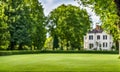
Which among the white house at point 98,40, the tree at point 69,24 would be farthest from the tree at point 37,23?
the white house at point 98,40

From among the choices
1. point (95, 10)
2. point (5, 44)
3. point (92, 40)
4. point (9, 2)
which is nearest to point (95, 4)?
point (95, 10)

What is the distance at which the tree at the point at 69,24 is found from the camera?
106688 millimetres

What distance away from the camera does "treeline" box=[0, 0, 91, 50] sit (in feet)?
265

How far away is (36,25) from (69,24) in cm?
1998

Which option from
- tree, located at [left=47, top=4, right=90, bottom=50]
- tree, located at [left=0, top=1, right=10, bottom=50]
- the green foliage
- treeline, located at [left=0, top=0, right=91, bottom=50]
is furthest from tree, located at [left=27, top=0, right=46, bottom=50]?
the green foliage

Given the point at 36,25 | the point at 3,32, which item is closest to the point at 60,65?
the point at 3,32

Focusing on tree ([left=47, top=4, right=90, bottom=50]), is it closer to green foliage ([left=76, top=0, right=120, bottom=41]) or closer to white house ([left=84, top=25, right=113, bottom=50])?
white house ([left=84, top=25, right=113, bottom=50])

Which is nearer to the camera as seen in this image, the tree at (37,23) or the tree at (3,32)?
the tree at (3,32)

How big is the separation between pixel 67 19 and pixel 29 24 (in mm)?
26229

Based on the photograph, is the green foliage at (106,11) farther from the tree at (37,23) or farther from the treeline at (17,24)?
the tree at (37,23)

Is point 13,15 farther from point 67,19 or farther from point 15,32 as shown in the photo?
point 67,19

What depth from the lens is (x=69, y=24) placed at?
107 meters

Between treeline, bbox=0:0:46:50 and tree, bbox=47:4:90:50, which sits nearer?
→ treeline, bbox=0:0:46:50

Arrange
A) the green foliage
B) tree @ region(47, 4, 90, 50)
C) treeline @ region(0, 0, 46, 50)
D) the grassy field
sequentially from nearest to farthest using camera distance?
the grassy field, the green foliage, treeline @ region(0, 0, 46, 50), tree @ region(47, 4, 90, 50)
